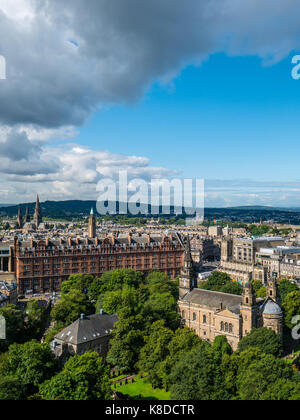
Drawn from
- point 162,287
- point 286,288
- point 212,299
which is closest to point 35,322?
point 162,287

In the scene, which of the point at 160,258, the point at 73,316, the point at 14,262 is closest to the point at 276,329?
the point at 73,316

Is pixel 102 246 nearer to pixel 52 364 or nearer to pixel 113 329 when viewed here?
pixel 113 329

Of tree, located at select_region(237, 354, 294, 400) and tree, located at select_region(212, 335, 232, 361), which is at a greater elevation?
tree, located at select_region(237, 354, 294, 400)

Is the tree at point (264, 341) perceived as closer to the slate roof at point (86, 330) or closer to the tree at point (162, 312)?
the tree at point (162, 312)

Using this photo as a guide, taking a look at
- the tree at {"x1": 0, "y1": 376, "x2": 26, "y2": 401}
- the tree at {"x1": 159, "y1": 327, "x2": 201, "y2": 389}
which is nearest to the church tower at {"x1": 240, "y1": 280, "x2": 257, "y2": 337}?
the tree at {"x1": 159, "y1": 327, "x2": 201, "y2": 389}

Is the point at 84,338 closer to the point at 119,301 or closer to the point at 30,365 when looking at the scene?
the point at 30,365

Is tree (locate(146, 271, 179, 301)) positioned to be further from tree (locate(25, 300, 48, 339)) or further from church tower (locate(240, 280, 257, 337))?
tree (locate(25, 300, 48, 339))
